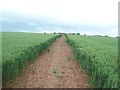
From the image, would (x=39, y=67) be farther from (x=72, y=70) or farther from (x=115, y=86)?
(x=115, y=86)

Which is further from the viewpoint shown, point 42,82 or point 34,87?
point 42,82

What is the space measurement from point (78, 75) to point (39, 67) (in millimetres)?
3590

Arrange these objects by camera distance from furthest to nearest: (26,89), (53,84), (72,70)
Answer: (72,70) → (53,84) → (26,89)

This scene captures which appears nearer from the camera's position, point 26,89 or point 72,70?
point 26,89

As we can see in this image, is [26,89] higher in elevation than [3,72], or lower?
lower

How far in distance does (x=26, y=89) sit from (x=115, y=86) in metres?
5.68

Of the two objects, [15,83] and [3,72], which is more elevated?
[3,72]

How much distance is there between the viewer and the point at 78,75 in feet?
54.6

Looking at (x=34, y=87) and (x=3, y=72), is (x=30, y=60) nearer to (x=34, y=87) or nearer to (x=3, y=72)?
(x=34, y=87)

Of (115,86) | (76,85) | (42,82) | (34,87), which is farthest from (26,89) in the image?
(115,86)

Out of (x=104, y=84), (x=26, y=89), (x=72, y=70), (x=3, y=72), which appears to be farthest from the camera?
(x=72, y=70)

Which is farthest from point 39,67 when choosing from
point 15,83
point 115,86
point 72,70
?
point 115,86

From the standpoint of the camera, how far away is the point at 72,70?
60.0 feet

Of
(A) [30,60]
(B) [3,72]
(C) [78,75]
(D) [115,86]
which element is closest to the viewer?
(D) [115,86]
